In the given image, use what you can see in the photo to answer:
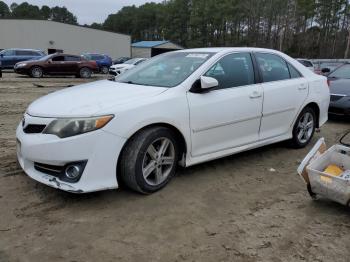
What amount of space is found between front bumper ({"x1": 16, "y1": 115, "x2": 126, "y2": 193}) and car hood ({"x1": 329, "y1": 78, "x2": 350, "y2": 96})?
6164 millimetres

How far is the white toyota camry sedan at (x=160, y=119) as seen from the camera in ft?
11.2

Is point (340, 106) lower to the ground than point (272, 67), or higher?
lower

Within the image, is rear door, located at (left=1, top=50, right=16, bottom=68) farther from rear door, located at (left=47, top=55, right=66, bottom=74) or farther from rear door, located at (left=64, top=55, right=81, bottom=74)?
rear door, located at (left=64, top=55, right=81, bottom=74)

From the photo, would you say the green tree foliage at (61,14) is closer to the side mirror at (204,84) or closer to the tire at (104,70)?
the tire at (104,70)

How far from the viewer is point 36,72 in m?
20.4

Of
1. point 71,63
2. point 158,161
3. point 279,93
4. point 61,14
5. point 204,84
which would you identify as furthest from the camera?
point 61,14

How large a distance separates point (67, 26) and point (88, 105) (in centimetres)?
4420

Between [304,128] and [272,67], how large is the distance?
1.23m

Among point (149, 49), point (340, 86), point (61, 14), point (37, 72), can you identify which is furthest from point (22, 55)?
point (61, 14)

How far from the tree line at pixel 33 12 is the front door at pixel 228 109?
86016 mm

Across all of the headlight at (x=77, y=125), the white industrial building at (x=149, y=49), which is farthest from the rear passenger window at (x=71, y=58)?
the white industrial building at (x=149, y=49)

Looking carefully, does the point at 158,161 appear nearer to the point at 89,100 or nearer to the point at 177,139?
the point at 177,139

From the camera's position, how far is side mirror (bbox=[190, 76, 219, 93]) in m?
4.04

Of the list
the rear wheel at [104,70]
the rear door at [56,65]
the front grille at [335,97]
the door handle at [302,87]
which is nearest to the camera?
the door handle at [302,87]
